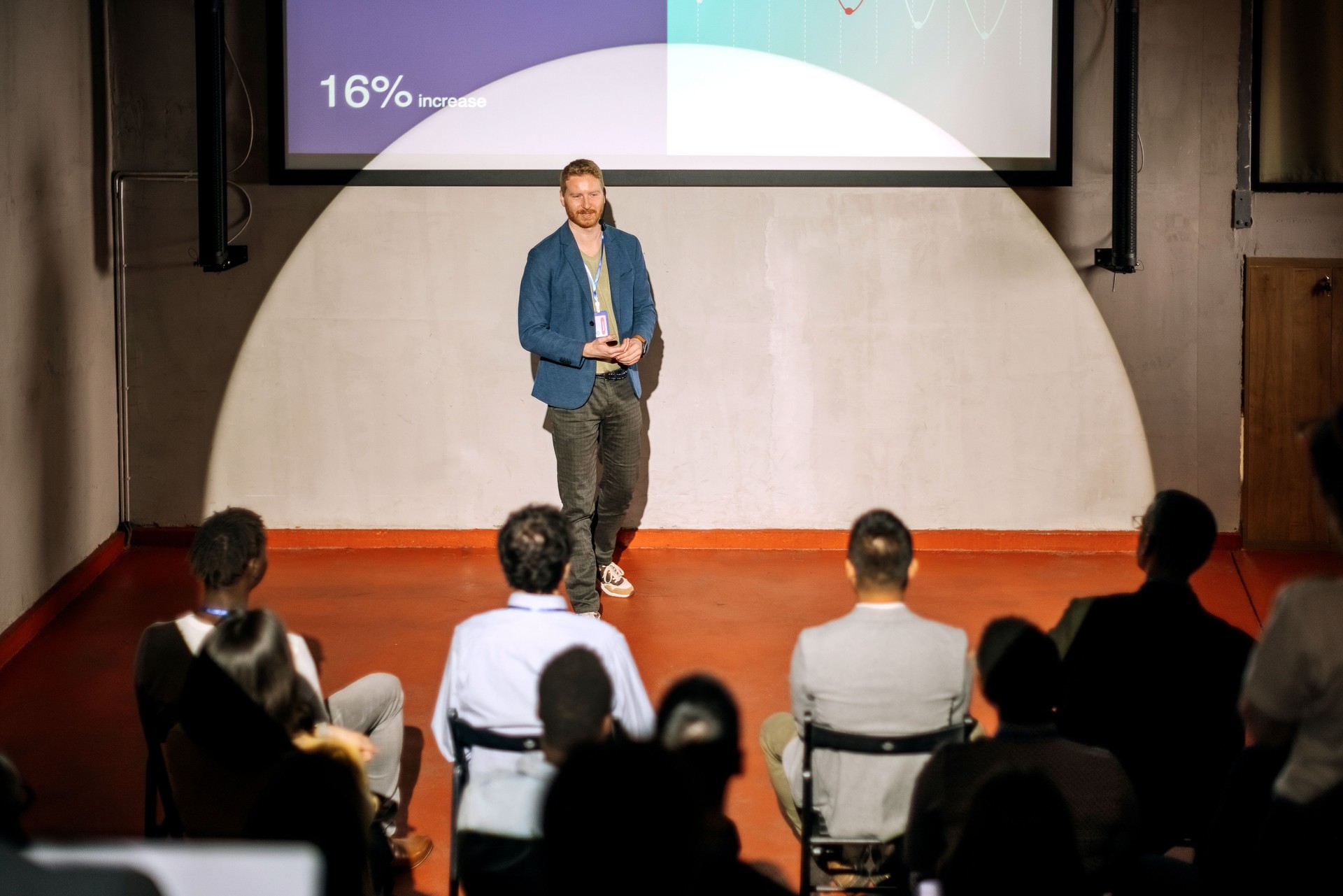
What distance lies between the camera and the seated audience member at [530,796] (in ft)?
7.45

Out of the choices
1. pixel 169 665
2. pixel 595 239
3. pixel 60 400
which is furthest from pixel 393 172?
pixel 169 665

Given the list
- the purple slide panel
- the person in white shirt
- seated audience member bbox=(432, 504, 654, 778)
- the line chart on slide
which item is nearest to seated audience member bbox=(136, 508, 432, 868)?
seated audience member bbox=(432, 504, 654, 778)

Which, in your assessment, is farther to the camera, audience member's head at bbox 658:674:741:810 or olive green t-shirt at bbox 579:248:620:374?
olive green t-shirt at bbox 579:248:620:374

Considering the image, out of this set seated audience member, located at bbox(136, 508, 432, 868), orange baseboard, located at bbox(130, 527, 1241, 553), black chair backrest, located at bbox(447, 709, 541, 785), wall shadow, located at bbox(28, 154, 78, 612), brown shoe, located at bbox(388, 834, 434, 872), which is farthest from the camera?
orange baseboard, located at bbox(130, 527, 1241, 553)

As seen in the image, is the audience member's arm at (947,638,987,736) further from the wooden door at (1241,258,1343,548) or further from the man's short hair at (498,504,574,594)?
the wooden door at (1241,258,1343,548)

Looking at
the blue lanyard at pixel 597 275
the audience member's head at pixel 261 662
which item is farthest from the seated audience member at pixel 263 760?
the blue lanyard at pixel 597 275

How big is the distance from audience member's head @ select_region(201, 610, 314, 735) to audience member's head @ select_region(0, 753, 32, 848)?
52 centimetres

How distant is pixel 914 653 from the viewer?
2566 mm

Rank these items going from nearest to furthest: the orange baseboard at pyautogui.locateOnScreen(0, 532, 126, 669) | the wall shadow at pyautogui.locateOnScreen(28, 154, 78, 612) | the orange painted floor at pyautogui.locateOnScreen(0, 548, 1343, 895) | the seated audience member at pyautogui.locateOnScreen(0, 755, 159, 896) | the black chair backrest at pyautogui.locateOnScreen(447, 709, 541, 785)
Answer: the seated audience member at pyautogui.locateOnScreen(0, 755, 159, 896) < the black chair backrest at pyautogui.locateOnScreen(447, 709, 541, 785) < the orange painted floor at pyautogui.locateOnScreen(0, 548, 1343, 895) < the orange baseboard at pyautogui.locateOnScreen(0, 532, 126, 669) < the wall shadow at pyautogui.locateOnScreen(28, 154, 78, 612)

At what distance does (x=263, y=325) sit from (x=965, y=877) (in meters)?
4.52

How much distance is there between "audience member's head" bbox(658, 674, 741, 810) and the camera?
2.56 m

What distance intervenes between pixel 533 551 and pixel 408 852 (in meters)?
0.90

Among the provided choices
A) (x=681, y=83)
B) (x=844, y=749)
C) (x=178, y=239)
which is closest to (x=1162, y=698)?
(x=844, y=749)

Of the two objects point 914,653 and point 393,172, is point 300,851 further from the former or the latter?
point 393,172
